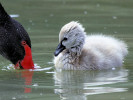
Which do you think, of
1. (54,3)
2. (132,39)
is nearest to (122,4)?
(54,3)

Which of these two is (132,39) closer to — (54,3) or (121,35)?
(121,35)

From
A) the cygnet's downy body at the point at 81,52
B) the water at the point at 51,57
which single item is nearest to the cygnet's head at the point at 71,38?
the cygnet's downy body at the point at 81,52

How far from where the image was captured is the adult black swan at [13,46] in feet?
23.9

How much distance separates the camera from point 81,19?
11.9m

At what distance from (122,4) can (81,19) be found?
261 centimetres

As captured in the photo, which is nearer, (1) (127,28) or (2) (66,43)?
(2) (66,43)

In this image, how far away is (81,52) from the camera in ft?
25.7

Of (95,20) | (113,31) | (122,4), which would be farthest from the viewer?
(122,4)

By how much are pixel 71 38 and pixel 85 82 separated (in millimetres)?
1254

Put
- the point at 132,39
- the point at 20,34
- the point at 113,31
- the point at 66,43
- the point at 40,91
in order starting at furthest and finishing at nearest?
the point at 113,31
the point at 132,39
the point at 66,43
the point at 20,34
the point at 40,91

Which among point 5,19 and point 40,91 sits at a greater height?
point 5,19

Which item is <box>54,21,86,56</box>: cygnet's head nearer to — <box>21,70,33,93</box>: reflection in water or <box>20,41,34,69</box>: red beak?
<box>20,41,34,69</box>: red beak

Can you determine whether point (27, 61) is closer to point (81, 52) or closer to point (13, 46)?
point (13, 46)

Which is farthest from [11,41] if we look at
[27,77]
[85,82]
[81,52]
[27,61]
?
[85,82]
